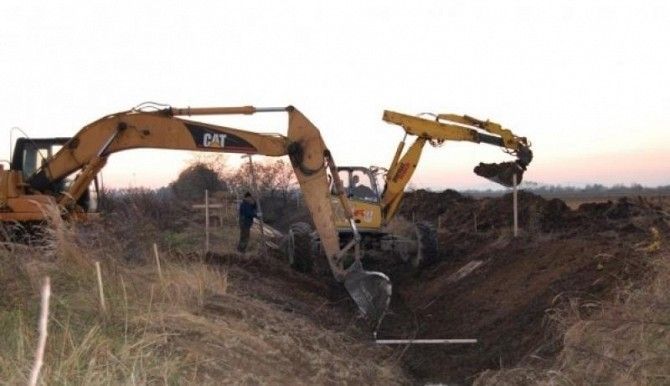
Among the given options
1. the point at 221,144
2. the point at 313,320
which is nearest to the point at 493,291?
the point at 313,320

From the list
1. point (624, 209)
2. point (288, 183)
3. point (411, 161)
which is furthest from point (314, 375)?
point (288, 183)

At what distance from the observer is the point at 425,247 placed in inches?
730

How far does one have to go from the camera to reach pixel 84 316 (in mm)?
6863

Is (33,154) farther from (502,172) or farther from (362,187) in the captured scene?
(502,172)

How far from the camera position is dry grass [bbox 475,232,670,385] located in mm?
6207

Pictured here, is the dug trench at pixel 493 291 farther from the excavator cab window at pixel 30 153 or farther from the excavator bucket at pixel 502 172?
the excavator cab window at pixel 30 153

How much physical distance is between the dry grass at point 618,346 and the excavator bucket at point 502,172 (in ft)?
31.7

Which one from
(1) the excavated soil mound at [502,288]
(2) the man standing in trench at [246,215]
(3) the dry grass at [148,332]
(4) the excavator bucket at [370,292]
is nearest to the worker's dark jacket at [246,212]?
(2) the man standing in trench at [246,215]

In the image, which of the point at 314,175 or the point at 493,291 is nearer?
the point at 314,175

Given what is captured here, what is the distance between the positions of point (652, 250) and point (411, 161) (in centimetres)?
898

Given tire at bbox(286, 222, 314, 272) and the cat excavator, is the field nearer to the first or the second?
the cat excavator

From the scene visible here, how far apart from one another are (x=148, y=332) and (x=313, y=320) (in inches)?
190

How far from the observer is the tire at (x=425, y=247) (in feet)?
60.7

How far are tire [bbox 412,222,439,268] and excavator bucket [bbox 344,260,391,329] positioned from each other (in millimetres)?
6709
